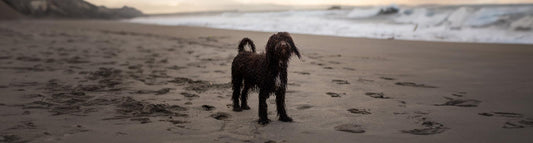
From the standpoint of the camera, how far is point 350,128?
11.3ft

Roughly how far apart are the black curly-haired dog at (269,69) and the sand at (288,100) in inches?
7.7

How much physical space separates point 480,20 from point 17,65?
534 inches

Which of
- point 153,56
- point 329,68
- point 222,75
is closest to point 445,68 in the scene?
point 329,68

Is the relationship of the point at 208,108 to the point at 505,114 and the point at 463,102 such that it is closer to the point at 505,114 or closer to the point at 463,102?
the point at 463,102

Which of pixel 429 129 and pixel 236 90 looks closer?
pixel 429 129

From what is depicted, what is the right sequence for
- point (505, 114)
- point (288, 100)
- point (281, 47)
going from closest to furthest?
point (281, 47) < point (505, 114) < point (288, 100)

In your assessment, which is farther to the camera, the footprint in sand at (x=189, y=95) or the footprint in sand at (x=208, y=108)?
the footprint in sand at (x=189, y=95)

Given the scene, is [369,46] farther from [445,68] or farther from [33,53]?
[33,53]

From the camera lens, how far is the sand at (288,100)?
3285 mm

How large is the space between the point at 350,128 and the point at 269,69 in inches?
32.5

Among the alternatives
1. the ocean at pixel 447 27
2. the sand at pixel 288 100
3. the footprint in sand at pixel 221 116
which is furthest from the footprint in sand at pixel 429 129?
the ocean at pixel 447 27

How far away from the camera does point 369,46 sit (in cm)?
1027

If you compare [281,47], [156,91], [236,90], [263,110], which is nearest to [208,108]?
[236,90]

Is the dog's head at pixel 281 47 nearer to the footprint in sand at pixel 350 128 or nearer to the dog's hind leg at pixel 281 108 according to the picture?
the dog's hind leg at pixel 281 108
